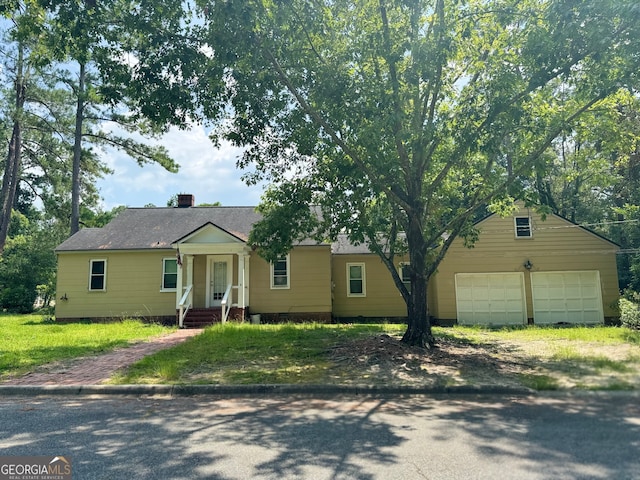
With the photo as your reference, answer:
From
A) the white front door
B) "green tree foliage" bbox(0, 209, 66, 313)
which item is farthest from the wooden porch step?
"green tree foliage" bbox(0, 209, 66, 313)

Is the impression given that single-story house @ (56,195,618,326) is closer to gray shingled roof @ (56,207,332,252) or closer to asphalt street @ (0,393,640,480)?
gray shingled roof @ (56,207,332,252)

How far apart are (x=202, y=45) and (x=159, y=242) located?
37.2ft

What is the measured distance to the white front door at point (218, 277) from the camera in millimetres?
17875

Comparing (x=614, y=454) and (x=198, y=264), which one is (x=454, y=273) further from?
(x=614, y=454)

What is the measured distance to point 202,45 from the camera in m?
8.81

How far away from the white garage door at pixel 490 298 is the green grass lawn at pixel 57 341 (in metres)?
11.6

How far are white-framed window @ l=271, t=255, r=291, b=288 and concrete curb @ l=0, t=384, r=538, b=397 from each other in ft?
36.1

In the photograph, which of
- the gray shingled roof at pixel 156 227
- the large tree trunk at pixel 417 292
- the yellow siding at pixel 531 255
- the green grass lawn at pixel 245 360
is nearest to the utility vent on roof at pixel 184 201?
the gray shingled roof at pixel 156 227

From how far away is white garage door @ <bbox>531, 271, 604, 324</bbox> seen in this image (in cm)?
1730

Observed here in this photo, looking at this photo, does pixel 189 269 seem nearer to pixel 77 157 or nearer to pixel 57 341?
pixel 57 341

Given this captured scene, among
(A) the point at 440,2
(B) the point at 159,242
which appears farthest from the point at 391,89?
(B) the point at 159,242

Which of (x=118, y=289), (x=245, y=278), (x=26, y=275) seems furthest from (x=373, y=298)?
(x=26, y=275)

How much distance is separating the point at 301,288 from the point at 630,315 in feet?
39.1

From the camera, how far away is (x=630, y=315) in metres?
15.1
